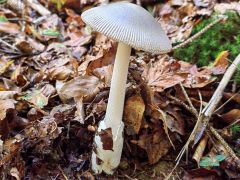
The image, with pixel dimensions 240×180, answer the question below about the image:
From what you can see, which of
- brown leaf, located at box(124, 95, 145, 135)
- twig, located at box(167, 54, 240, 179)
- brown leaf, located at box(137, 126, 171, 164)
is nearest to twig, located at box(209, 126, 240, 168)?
twig, located at box(167, 54, 240, 179)

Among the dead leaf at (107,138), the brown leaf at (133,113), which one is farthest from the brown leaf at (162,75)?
the dead leaf at (107,138)

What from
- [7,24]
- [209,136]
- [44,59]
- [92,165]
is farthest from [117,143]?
[7,24]

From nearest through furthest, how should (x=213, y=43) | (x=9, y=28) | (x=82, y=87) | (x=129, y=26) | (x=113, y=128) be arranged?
(x=129, y=26)
(x=113, y=128)
(x=82, y=87)
(x=213, y=43)
(x=9, y=28)

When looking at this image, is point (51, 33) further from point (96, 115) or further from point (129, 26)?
point (129, 26)

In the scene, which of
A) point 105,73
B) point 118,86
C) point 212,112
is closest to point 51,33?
point 105,73

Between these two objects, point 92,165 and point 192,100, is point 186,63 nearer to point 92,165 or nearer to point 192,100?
point 192,100

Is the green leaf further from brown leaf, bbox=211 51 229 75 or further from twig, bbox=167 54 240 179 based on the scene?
twig, bbox=167 54 240 179
